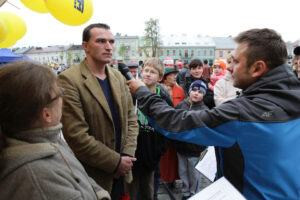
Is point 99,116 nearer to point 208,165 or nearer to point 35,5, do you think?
point 208,165

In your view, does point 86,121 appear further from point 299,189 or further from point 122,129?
point 299,189

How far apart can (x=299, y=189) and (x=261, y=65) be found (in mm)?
731

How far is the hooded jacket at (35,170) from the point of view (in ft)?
2.85

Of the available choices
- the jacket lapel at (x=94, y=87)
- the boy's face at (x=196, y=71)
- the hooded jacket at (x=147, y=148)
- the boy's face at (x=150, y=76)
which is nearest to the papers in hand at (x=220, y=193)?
the jacket lapel at (x=94, y=87)

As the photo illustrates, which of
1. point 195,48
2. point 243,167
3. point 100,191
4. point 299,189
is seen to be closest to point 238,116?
point 243,167

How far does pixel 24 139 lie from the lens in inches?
38.3

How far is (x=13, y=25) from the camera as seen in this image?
3.21 m

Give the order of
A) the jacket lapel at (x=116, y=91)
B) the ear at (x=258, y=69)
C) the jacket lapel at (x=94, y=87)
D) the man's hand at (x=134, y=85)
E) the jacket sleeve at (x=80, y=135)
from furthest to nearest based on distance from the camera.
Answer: the jacket lapel at (x=116, y=91) < the jacket lapel at (x=94, y=87) < the jacket sleeve at (x=80, y=135) < the man's hand at (x=134, y=85) < the ear at (x=258, y=69)

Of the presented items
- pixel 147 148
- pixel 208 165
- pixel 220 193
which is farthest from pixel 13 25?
pixel 220 193

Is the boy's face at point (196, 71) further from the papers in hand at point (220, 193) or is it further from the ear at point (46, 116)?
the ear at point (46, 116)

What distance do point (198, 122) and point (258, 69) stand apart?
498 millimetres

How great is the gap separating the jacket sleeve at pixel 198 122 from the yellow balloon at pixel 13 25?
3.03 metres

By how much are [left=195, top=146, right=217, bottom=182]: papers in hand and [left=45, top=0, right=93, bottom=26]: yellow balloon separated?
2.38 meters

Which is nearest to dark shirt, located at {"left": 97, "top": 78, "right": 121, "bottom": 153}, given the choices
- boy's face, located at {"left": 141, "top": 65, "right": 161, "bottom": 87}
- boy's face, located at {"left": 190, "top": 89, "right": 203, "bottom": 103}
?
boy's face, located at {"left": 141, "top": 65, "right": 161, "bottom": 87}
